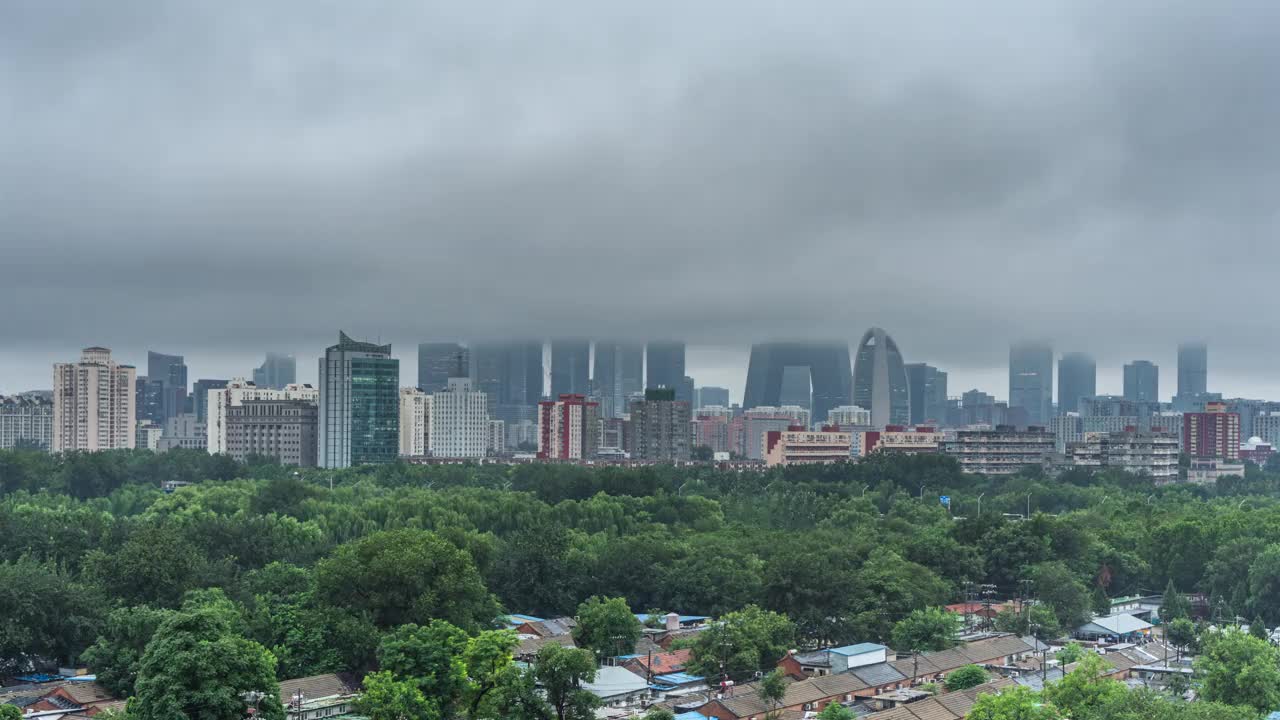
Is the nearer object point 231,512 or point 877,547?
point 877,547

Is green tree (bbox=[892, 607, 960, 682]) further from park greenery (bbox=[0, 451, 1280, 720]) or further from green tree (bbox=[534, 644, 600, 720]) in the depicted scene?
green tree (bbox=[534, 644, 600, 720])

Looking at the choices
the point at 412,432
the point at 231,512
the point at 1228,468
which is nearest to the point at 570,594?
the point at 231,512

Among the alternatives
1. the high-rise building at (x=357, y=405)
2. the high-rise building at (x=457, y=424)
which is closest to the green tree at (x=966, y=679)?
the high-rise building at (x=357, y=405)

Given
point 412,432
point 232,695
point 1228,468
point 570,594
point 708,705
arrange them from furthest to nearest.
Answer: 1. point 412,432
2. point 1228,468
3. point 570,594
4. point 708,705
5. point 232,695

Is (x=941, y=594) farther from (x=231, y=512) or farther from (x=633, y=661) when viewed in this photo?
(x=231, y=512)

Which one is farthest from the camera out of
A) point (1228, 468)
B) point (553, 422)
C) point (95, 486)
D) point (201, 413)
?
point (201, 413)

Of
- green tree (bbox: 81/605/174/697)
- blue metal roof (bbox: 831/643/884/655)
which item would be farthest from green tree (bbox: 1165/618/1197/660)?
green tree (bbox: 81/605/174/697)

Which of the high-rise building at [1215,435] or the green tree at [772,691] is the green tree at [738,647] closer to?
the green tree at [772,691]

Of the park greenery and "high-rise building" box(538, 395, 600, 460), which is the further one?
"high-rise building" box(538, 395, 600, 460)
